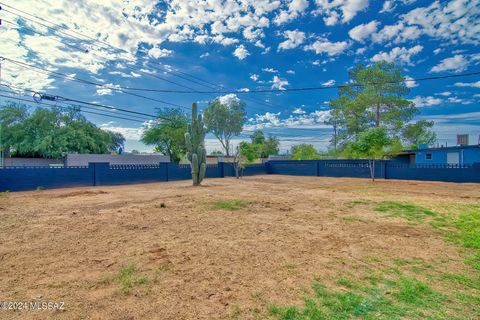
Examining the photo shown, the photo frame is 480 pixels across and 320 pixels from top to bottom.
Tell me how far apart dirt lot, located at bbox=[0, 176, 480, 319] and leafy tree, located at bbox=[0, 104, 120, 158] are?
2414 centimetres

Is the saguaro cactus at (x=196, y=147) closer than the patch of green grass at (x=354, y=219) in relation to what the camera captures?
No

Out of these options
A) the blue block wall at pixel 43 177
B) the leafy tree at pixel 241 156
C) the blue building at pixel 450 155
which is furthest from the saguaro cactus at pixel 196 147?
the blue building at pixel 450 155

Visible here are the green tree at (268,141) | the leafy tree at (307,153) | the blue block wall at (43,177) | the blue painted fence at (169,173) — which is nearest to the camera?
the blue block wall at (43,177)

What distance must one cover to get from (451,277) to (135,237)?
4812 millimetres

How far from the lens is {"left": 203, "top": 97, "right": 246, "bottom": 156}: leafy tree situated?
123 ft

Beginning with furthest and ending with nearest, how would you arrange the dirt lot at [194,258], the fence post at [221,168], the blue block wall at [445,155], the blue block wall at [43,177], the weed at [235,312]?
1. the fence post at [221,168]
2. the blue block wall at [445,155]
3. the blue block wall at [43,177]
4. the dirt lot at [194,258]
5. the weed at [235,312]

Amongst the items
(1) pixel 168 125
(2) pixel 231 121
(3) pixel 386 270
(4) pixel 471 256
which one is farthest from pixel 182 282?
(2) pixel 231 121

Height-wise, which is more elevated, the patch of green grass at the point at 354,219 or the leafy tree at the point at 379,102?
the leafy tree at the point at 379,102

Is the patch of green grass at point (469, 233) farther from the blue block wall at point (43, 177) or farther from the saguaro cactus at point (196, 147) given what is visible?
the blue block wall at point (43, 177)

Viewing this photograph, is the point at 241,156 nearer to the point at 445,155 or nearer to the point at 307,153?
the point at 307,153

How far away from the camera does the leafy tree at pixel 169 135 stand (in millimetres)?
30288

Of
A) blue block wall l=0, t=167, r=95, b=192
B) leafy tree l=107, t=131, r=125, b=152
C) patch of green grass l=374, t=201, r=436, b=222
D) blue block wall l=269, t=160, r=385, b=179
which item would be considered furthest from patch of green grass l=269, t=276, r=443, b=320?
leafy tree l=107, t=131, r=125, b=152

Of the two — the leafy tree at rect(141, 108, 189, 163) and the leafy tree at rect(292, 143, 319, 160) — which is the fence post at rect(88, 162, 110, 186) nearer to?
A: the leafy tree at rect(141, 108, 189, 163)

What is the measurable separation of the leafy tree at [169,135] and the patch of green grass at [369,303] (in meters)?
28.2
